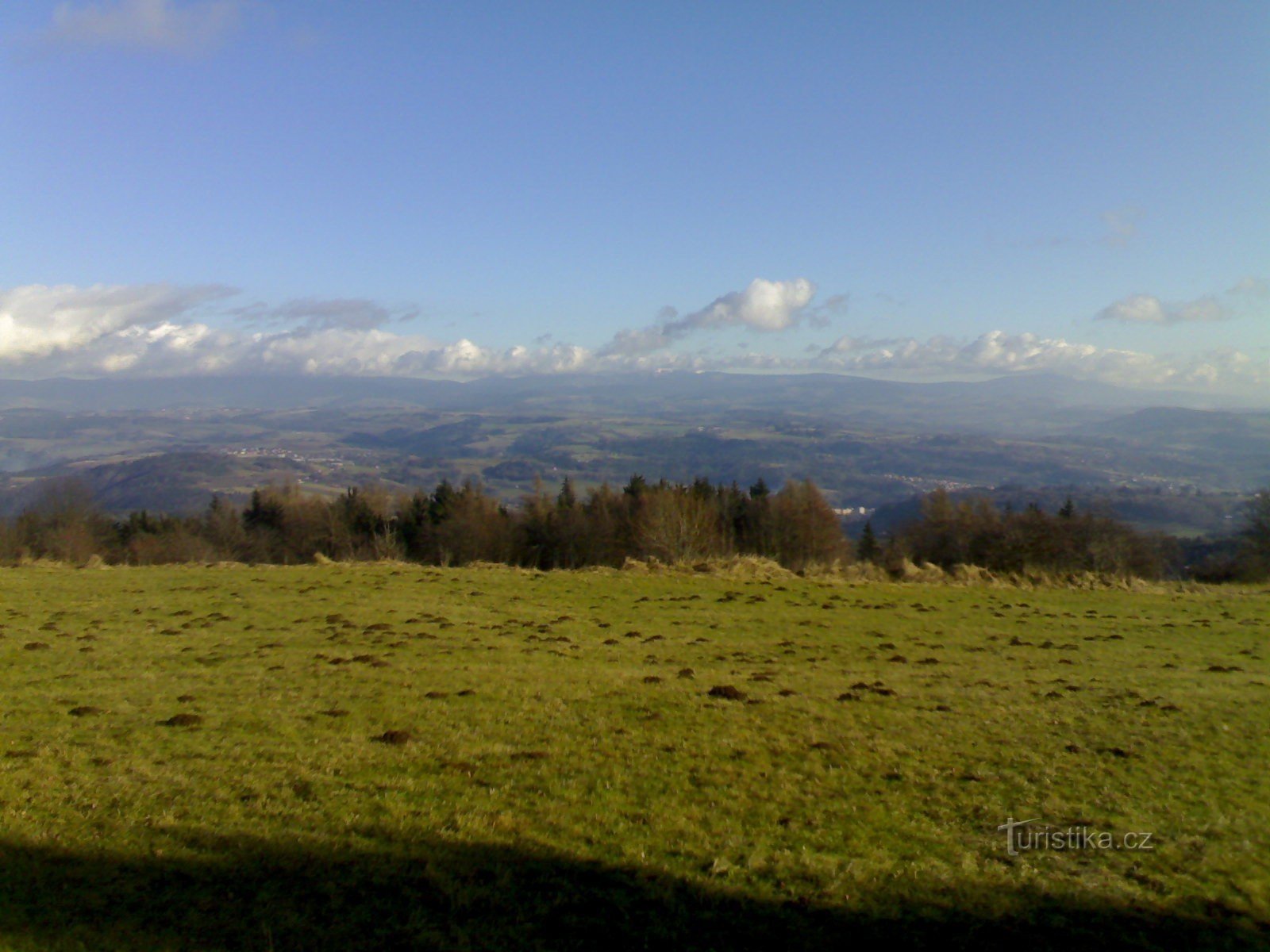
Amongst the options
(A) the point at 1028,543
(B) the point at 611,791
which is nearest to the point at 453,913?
(B) the point at 611,791

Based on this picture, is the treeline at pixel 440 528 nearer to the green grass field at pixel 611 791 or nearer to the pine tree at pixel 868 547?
the pine tree at pixel 868 547

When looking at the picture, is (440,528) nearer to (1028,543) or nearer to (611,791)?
(1028,543)

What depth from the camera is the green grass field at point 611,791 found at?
6.14 metres

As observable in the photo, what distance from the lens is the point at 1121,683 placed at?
15508 mm

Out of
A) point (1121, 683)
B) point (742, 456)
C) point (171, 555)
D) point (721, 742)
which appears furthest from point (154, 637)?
point (742, 456)

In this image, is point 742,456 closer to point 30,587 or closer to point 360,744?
point 30,587

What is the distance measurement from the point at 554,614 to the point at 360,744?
43.6 feet

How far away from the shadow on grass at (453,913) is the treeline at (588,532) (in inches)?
1947

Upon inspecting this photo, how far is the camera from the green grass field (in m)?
6.14

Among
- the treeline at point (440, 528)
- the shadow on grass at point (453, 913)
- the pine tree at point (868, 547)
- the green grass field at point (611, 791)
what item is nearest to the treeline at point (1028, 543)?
the pine tree at point (868, 547)

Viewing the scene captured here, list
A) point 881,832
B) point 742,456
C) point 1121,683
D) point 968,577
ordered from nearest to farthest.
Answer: point 881,832
point 1121,683
point 968,577
point 742,456

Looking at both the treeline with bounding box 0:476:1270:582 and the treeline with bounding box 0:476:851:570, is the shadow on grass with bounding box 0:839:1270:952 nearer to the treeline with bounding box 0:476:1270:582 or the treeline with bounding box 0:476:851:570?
the treeline with bounding box 0:476:1270:582

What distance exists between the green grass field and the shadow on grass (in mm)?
28

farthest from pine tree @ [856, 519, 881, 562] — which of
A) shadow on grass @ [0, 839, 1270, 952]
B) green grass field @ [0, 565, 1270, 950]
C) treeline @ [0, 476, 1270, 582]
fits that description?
shadow on grass @ [0, 839, 1270, 952]
